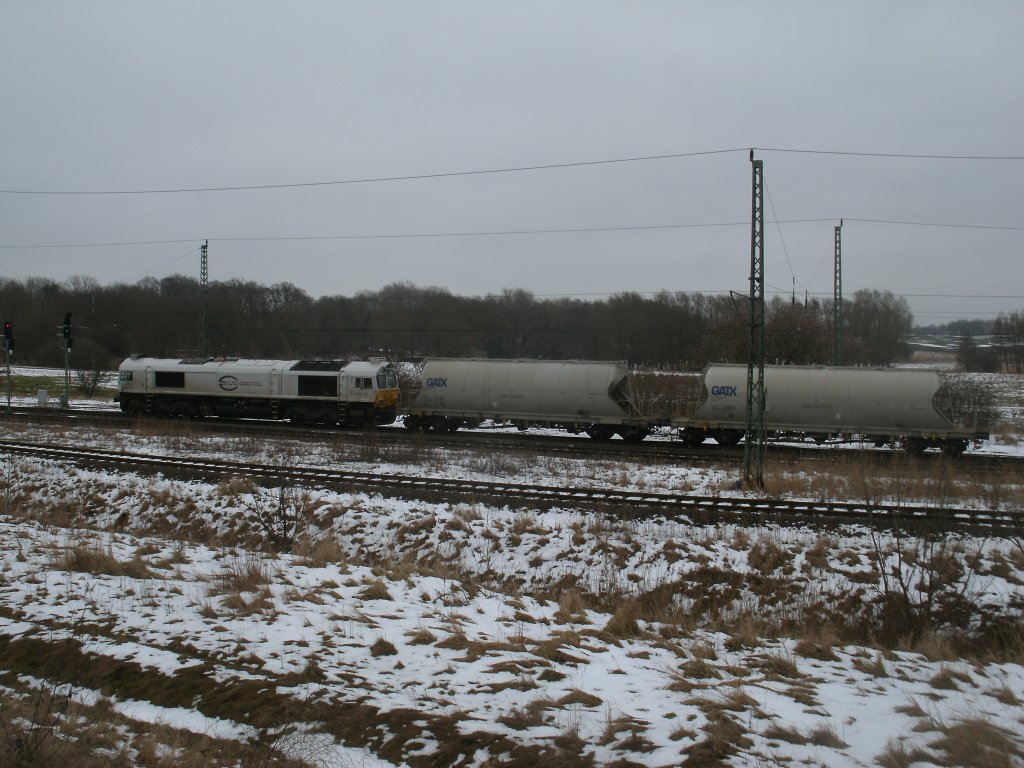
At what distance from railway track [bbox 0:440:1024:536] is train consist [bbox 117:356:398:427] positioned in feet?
38.1

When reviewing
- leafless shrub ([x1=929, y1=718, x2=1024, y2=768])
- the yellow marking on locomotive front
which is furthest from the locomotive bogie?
leafless shrub ([x1=929, y1=718, x2=1024, y2=768])

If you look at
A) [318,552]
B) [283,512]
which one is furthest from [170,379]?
[318,552]

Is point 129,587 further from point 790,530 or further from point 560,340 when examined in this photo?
point 560,340

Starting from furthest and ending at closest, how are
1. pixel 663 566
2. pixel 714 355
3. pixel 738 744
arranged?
pixel 714 355 < pixel 663 566 < pixel 738 744

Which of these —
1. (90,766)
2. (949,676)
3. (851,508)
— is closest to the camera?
(90,766)

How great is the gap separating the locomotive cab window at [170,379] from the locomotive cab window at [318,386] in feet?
22.5

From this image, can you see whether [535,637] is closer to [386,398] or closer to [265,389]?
[386,398]

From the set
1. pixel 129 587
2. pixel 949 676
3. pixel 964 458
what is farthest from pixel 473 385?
pixel 949 676

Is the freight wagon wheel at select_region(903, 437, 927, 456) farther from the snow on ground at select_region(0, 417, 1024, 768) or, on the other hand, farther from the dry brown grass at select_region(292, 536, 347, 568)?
the dry brown grass at select_region(292, 536, 347, 568)

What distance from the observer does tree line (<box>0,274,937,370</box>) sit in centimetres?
4391

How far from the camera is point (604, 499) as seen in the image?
665 inches

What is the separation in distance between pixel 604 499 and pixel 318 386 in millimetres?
20959

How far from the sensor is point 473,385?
31.5m

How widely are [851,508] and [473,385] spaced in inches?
718
